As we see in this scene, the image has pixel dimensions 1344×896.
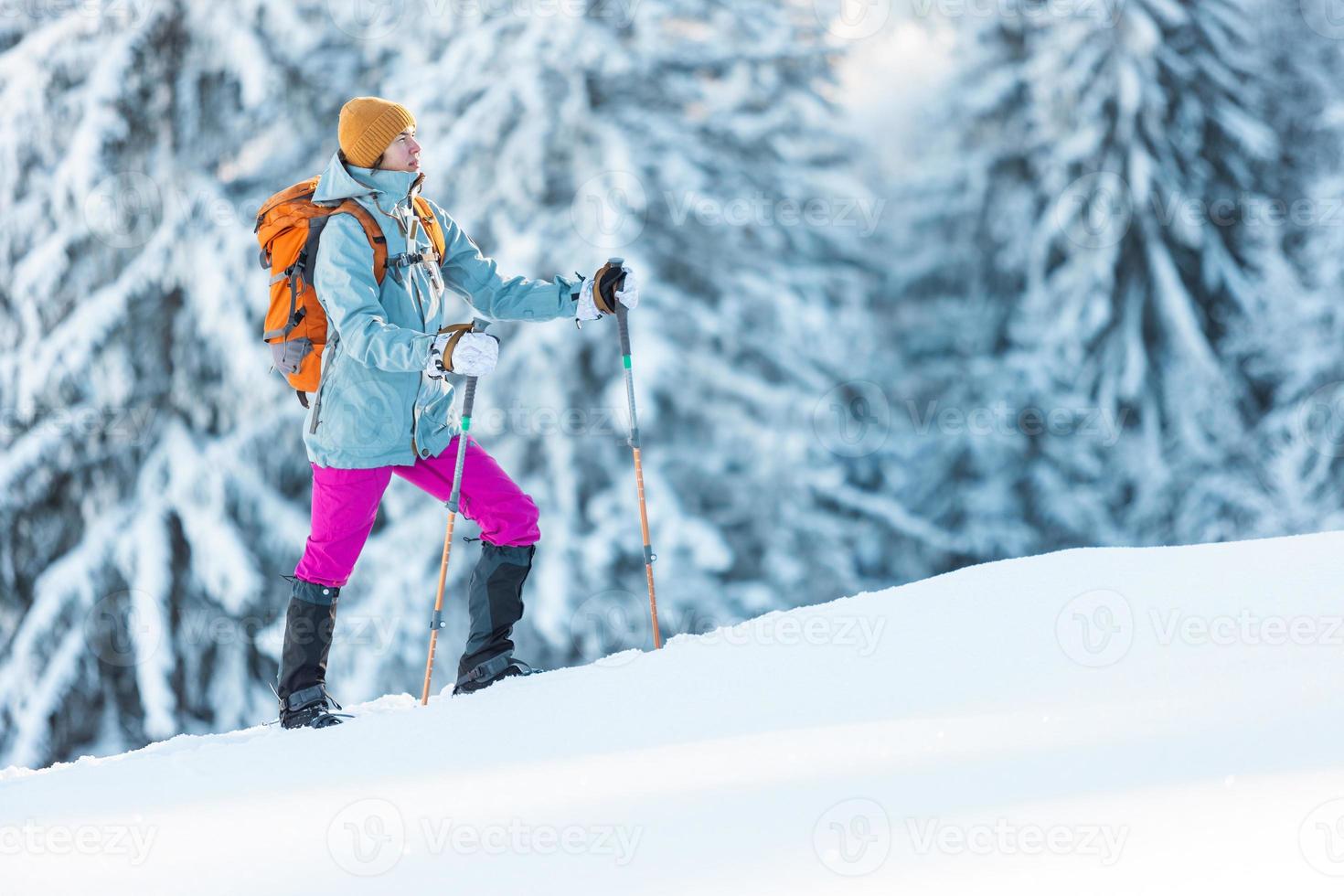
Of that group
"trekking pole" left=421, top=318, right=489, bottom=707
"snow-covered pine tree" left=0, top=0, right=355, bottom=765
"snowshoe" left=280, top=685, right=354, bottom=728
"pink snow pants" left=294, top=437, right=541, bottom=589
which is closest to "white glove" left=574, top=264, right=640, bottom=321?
"trekking pole" left=421, top=318, right=489, bottom=707

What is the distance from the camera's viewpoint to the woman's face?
4.47 m

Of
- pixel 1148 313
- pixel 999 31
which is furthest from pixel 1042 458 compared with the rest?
pixel 999 31

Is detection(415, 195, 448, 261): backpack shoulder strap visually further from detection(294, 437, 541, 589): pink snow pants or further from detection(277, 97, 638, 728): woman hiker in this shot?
detection(294, 437, 541, 589): pink snow pants

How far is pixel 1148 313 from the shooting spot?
60.1ft

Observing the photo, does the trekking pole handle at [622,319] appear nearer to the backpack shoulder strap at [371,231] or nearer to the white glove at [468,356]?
the white glove at [468,356]

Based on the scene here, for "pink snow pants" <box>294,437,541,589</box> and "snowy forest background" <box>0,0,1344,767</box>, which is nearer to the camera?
"pink snow pants" <box>294,437,541,589</box>

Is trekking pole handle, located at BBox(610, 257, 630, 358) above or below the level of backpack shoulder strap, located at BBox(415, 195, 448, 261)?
below

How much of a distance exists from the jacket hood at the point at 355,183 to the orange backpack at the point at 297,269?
0.13ft

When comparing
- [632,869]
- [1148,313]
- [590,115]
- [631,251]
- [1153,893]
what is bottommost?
[1148,313]

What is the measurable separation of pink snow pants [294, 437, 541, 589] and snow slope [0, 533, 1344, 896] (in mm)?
558

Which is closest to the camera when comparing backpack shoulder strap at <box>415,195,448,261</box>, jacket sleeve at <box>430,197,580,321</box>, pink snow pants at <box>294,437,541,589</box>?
pink snow pants at <box>294,437,541,589</box>

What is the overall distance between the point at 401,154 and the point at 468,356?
0.85 m

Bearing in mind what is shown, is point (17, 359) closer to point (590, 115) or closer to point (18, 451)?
point (18, 451)

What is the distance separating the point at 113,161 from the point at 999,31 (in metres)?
12.6
